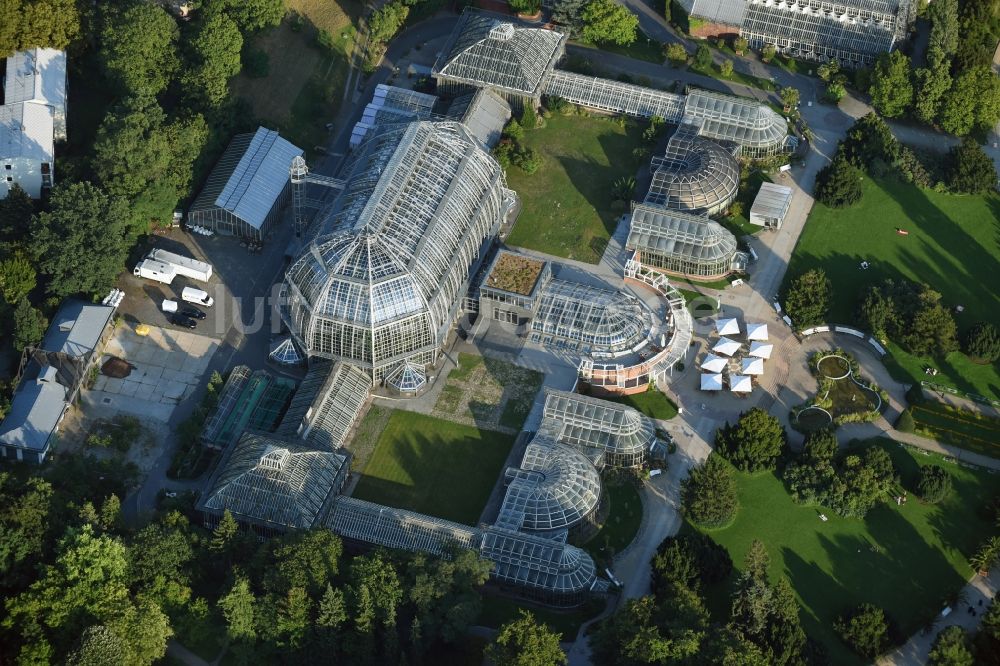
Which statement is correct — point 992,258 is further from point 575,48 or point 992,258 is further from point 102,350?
point 102,350

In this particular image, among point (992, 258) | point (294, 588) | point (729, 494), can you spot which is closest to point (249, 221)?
point (294, 588)

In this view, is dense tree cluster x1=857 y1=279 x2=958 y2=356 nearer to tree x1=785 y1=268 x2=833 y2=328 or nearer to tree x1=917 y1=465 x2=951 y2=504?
tree x1=785 y1=268 x2=833 y2=328

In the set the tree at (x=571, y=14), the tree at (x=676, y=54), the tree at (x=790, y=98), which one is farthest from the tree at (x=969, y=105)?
the tree at (x=571, y=14)

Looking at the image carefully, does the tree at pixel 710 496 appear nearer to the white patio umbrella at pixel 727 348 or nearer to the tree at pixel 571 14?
the white patio umbrella at pixel 727 348

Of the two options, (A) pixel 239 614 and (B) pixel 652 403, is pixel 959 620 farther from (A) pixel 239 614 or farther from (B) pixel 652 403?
(A) pixel 239 614

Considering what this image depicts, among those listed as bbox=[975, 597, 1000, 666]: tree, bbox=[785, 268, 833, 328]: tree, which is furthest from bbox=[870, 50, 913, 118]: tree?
bbox=[975, 597, 1000, 666]: tree
